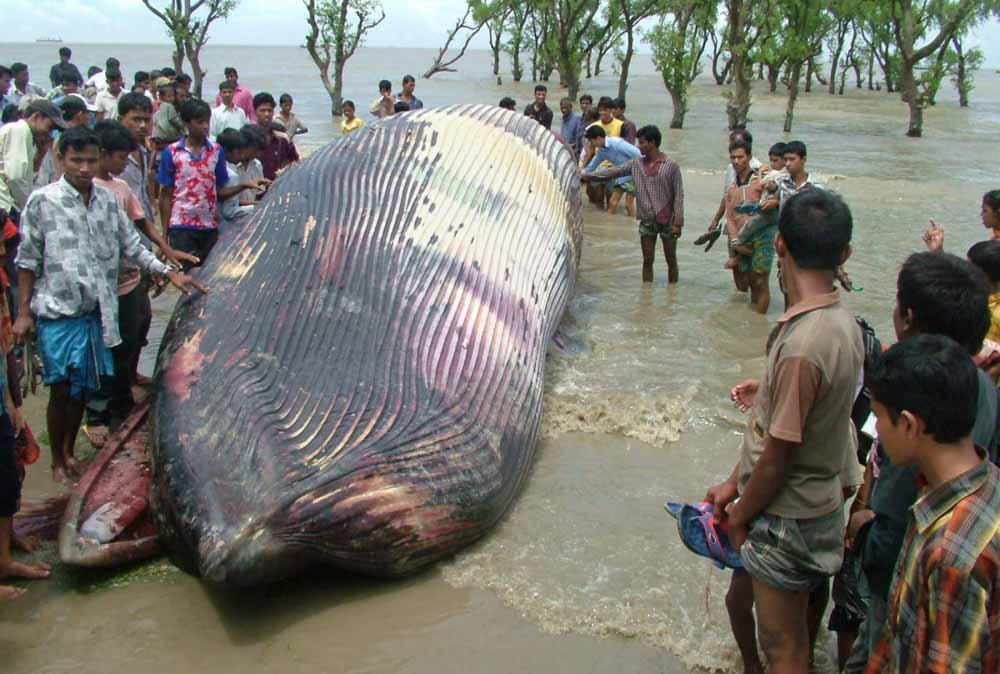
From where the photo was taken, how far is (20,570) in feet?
14.0

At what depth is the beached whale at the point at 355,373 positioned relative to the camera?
405 centimetres

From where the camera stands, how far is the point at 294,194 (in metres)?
5.80

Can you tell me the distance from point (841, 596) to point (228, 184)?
5.44 m

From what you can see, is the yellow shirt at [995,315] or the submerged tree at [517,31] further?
the submerged tree at [517,31]

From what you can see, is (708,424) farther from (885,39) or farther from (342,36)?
(885,39)

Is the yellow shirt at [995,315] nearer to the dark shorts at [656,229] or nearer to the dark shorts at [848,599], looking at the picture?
the dark shorts at [848,599]

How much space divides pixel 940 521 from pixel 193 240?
6.04 metres

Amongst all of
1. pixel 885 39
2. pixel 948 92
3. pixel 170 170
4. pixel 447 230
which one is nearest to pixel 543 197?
pixel 447 230

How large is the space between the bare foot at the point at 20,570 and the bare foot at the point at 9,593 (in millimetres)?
76

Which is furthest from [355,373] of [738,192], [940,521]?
[738,192]

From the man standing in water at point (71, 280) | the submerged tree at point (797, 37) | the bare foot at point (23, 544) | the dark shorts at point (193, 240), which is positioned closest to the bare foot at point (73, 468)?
the man standing in water at point (71, 280)

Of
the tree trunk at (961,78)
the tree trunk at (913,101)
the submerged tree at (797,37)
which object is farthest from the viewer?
the tree trunk at (961,78)

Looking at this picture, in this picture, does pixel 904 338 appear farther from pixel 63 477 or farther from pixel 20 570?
pixel 63 477

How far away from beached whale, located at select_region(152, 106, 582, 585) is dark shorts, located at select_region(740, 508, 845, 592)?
176cm
